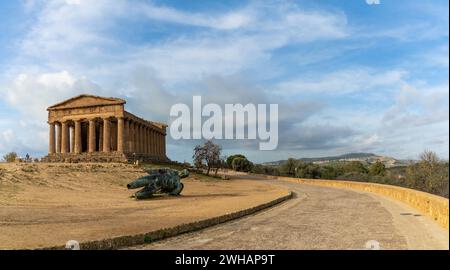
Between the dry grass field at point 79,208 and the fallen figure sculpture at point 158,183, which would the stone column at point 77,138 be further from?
the fallen figure sculpture at point 158,183

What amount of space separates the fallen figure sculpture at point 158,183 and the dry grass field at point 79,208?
57cm

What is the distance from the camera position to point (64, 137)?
7194 cm

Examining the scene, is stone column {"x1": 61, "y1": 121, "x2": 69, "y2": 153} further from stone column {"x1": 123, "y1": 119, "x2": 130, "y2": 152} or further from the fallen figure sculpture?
the fallen figure sculpture

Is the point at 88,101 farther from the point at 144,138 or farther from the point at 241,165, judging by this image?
the point at 241,165

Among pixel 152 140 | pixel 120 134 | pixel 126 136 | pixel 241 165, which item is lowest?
pixel 241 165

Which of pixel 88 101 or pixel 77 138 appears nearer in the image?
pixel 88 101

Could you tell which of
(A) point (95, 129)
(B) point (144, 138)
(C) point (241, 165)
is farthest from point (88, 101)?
(C) point (241, 165)

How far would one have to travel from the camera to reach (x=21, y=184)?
2356 cm

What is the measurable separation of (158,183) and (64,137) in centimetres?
5151

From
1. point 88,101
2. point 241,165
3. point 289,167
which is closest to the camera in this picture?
point 88,101

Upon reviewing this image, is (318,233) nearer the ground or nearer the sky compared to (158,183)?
nearer the ground

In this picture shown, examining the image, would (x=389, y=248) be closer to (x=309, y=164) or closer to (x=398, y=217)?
(x=398, y=217)
